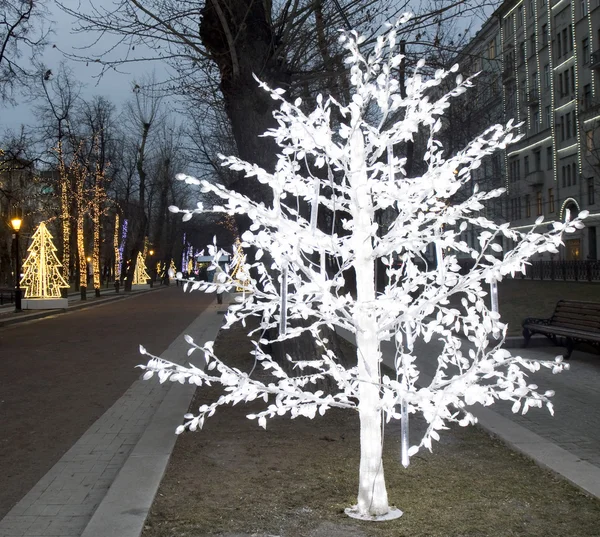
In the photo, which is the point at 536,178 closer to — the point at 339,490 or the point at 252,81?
the point at 252,81

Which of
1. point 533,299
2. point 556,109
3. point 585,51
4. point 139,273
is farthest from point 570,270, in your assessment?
point 139,273

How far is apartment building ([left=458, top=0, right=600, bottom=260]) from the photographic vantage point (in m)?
46.4

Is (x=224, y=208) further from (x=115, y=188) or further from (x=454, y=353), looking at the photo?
(x=115, y=188)

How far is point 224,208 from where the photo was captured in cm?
450

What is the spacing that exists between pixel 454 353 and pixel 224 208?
66.5 inches

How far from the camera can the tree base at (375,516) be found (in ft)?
13.9

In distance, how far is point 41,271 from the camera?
A: 30422 mm

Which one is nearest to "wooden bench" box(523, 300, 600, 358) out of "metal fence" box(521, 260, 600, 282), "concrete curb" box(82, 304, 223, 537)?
"concrete curb" box(82, 304, 223, 537)

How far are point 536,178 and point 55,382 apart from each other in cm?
5251

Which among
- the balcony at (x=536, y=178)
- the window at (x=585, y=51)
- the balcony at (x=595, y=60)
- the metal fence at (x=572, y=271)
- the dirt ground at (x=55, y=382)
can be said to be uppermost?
the window at (x=585, y=51)

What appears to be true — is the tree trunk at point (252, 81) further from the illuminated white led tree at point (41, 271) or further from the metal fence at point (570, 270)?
the illuminated white led tree at point (41, 271)

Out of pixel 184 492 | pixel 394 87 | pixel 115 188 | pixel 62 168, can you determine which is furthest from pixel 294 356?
pixel 115 188

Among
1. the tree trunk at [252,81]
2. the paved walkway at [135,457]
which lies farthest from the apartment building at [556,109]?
the paved walkway at [135,457]

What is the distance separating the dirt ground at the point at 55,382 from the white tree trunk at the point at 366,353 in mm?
2454
